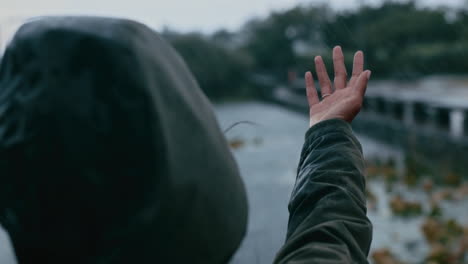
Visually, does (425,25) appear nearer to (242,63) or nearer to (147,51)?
(242,63)

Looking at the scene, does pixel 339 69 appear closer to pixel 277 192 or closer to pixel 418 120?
pixel 277 192

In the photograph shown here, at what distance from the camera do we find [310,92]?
2.87 feet

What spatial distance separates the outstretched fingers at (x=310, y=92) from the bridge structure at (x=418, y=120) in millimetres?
4051

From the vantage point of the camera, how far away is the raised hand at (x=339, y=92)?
2.60ft

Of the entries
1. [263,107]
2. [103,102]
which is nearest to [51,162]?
[103,102]

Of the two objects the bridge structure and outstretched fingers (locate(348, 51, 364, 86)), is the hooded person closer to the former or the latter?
outstretched fingers (locate(348, 51, 364, 86))

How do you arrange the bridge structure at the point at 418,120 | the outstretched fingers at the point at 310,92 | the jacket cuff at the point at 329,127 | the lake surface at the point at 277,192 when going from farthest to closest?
1. the bridge structure at the point at 418,120
2. the lake surface at the point at 277,192
3. the outstretched fingers at the point at 310,92
4. the jacket cuff at the point at 329,127

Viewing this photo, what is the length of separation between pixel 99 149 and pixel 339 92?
45 cm

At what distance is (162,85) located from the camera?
0.52m

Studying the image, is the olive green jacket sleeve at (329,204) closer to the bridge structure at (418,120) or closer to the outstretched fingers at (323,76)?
the outstretched fingers at (323,76)

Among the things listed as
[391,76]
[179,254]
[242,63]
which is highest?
[179,254]

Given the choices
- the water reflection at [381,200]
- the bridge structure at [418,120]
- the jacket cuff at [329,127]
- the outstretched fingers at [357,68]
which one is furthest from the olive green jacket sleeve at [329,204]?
the bridge structure at [418,120]

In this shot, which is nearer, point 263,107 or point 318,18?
point 318,18

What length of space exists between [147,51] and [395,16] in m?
6.91
